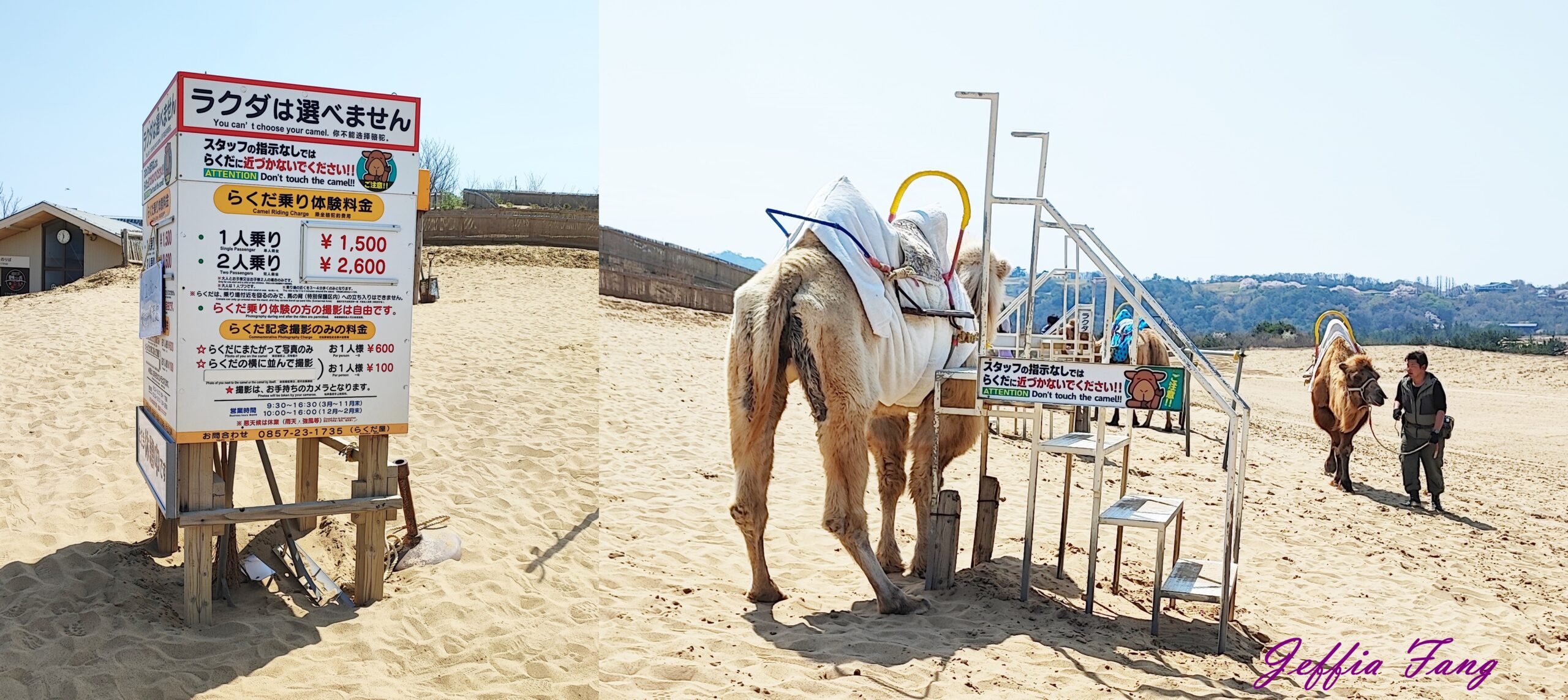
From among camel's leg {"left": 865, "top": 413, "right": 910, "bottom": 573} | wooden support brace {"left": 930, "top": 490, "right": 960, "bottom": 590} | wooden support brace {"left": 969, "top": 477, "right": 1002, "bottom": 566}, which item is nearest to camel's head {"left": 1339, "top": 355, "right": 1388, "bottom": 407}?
wooden support brace {"left": 969, "top": 477, "right": 1002, "bottom": 566}

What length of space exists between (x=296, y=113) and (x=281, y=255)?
0.72 metres

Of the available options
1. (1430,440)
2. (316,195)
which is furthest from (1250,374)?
(316,195)

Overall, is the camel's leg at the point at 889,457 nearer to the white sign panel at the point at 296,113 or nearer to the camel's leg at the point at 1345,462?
the white sign panel at the point at 296,113

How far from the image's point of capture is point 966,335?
6.44 metres

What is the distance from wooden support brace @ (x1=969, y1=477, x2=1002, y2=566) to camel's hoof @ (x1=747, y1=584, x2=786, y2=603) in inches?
55.1

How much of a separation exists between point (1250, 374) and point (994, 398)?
27133 mm

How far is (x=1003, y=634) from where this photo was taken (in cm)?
523

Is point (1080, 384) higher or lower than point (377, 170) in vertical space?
lower

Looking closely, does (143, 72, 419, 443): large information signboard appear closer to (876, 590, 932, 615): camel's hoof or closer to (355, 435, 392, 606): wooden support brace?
(355, 435, 392, 606): wooden support brace

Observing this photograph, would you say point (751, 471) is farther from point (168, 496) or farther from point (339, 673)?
point (168, 496)

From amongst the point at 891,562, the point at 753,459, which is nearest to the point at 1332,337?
the point at 891,562

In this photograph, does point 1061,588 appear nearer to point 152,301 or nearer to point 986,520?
point 986,520

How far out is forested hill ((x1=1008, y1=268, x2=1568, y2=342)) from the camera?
344 ft

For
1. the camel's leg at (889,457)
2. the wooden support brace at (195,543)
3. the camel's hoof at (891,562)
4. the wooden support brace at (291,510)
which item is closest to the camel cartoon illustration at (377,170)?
the wooden support brace at (195,543)
